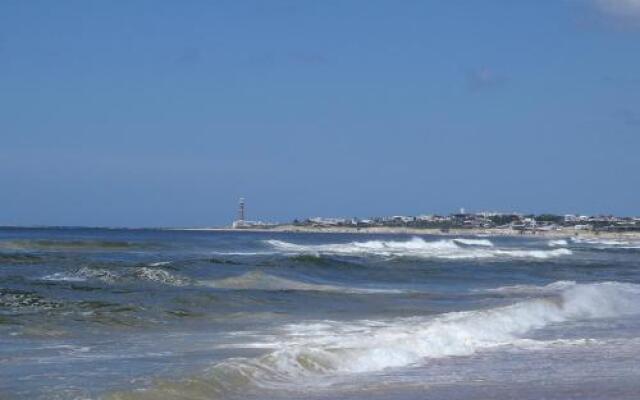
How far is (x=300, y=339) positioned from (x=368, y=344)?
1305 millimetres

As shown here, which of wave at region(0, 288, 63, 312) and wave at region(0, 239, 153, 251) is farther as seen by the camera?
wave at region(0, 239, 153, 251)

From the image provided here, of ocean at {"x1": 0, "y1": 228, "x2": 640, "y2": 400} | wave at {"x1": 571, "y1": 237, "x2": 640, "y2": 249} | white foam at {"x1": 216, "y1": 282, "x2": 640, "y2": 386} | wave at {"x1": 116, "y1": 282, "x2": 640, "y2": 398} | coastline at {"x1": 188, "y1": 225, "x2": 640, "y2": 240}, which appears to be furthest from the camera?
Result: coastline at {"x1": 188, "y1": 225, "x2": 640, "y2": 240}

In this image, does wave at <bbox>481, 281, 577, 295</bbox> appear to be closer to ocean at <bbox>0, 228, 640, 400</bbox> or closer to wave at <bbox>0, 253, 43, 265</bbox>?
ocean at <bbox>0, 228, 640, 400</bbox>

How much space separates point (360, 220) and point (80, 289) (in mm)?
161184

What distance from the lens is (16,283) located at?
23656 mm

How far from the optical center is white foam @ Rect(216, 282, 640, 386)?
12.0 meters

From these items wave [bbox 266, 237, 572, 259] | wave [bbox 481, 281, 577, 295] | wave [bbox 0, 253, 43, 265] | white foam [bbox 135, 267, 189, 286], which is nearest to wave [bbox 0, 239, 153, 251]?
wave [bbox 266, 237, 572, 259]

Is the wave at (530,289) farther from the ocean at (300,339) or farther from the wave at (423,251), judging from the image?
the wave at (423,251)

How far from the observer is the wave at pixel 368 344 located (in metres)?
11.1

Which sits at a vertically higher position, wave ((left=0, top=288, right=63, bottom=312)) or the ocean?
wave ((left=0, top=288, right=63, bottom=312))

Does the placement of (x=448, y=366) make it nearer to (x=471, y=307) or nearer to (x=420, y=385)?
(x=420, y=385)

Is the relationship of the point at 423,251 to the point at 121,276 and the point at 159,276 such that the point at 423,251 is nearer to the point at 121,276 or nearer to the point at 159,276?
the point at 159,276

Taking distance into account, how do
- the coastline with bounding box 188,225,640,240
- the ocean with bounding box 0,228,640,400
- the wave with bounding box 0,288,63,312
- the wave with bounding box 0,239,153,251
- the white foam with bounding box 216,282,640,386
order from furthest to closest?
the coastline with bounding box 188,225,640,240, the wave with bounding box 0,239,153,251, the wave with bounding box 0,288,63,312, the white foam with bounding box 216,282,640,386, the ocean with bounding box 0,228,640,400

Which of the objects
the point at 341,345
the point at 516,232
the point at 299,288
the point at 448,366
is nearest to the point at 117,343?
the point at 341,345
